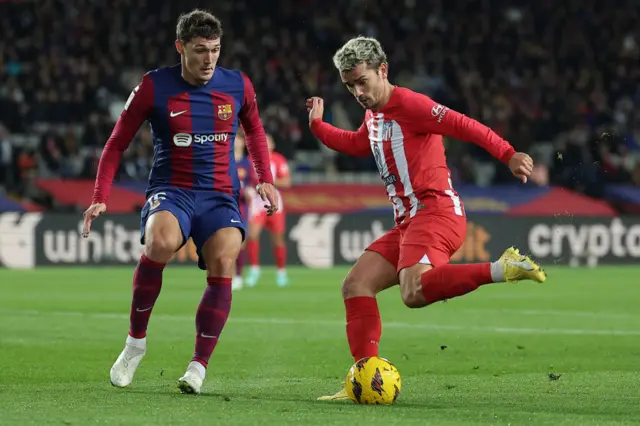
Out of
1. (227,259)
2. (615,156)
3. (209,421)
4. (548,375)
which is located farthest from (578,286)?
(209,421)

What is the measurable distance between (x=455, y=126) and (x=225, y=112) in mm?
1335

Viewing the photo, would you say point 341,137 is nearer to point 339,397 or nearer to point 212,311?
point 212,311

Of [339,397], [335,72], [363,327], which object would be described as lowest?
[339,397]

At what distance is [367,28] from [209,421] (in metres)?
23.7

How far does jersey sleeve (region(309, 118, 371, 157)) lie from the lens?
7.13m

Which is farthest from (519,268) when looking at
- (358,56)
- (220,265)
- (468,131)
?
(220,265)

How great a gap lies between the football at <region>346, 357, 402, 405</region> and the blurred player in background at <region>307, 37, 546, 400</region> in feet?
0.56

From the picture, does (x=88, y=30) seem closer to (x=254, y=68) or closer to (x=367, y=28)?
(x=254, y=68)

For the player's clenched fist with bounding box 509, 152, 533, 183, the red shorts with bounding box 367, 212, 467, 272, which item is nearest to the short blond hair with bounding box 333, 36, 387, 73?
the red shorts with bounding box 367, 212, 467, 272

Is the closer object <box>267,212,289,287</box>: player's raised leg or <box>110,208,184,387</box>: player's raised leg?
<box>110,208,184,387</box>: player's raised leg

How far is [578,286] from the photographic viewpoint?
17.4 metres

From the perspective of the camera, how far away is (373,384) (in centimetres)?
631

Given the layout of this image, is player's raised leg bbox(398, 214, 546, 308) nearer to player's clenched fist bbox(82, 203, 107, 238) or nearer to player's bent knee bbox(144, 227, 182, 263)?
player's bent knee bbox(144, 227, 182, 263)

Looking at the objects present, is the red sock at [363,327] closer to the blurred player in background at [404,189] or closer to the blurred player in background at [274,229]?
the blurred player in background at [404,189]
